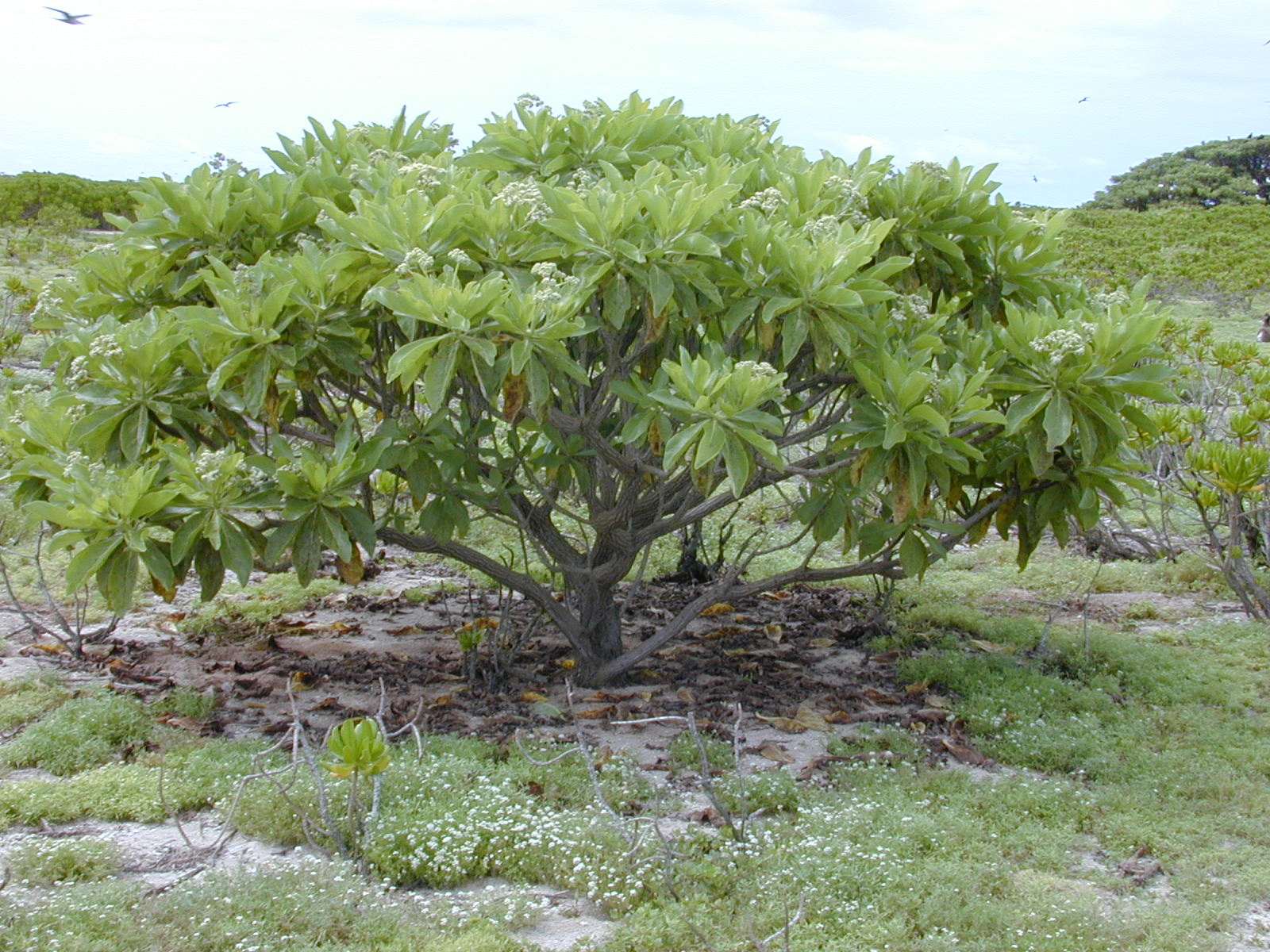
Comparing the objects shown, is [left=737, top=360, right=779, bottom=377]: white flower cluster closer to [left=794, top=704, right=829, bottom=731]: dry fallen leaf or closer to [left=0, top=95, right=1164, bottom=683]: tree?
[left=0, top=95, right=1164, bottom=683]: tree

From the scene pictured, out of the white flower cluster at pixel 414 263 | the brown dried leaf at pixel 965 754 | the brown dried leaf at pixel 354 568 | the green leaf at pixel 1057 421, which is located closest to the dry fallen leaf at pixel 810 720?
the brown dried leaf at pixel 965 754

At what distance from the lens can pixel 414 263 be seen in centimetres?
347

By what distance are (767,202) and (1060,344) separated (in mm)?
1013

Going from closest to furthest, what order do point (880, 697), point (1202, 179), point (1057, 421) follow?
1. point (1057, 421)
2. point (880, 697)
3. point (1202, 179)

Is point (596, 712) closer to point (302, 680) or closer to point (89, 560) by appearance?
point (302, 680)

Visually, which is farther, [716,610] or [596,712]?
[716,610]

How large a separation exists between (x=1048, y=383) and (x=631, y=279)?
140cm

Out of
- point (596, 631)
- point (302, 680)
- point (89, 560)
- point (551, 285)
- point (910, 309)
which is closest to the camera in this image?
point (551, 285)

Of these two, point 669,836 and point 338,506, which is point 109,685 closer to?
point 338,506

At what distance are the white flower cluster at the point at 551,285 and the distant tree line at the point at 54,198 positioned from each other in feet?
57.9

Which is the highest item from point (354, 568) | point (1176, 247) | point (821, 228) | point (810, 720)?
point (1176, 247)

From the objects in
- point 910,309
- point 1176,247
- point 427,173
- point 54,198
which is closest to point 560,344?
point 427,173

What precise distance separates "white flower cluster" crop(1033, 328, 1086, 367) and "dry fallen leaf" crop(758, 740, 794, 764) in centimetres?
162

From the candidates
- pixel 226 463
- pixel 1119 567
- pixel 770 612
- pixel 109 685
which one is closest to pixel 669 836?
pixel 226 463
